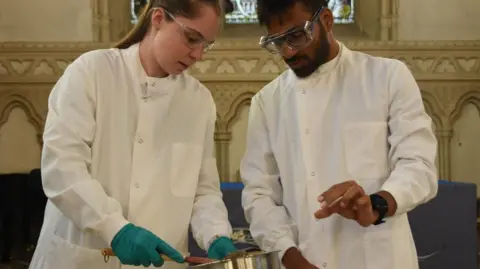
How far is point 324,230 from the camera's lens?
6.04 feet

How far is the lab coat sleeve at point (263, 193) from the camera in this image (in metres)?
1.84

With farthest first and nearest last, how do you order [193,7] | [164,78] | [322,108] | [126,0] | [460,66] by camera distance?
[126,0] → [460,66] → [322,108] → [164,78] → [193,7]

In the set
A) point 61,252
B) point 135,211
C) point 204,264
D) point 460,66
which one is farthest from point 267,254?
point 460,66

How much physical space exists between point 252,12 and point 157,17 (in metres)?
2.84

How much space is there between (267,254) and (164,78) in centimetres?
65

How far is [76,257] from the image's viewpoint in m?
1.67

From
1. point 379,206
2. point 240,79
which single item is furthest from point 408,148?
point 240,79

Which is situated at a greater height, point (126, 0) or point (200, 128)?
point (126, 0)

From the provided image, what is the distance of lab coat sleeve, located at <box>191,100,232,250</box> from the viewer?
67.4 inches

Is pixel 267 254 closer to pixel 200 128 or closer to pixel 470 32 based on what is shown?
pixel 200 128

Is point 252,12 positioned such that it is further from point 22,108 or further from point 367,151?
point 367,151

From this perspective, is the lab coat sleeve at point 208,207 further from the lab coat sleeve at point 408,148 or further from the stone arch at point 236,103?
the stone arch at point 236,103

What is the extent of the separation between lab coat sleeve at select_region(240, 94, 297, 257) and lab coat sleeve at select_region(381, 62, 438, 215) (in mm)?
338

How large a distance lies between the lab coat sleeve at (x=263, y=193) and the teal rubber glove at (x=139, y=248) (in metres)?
0.44
